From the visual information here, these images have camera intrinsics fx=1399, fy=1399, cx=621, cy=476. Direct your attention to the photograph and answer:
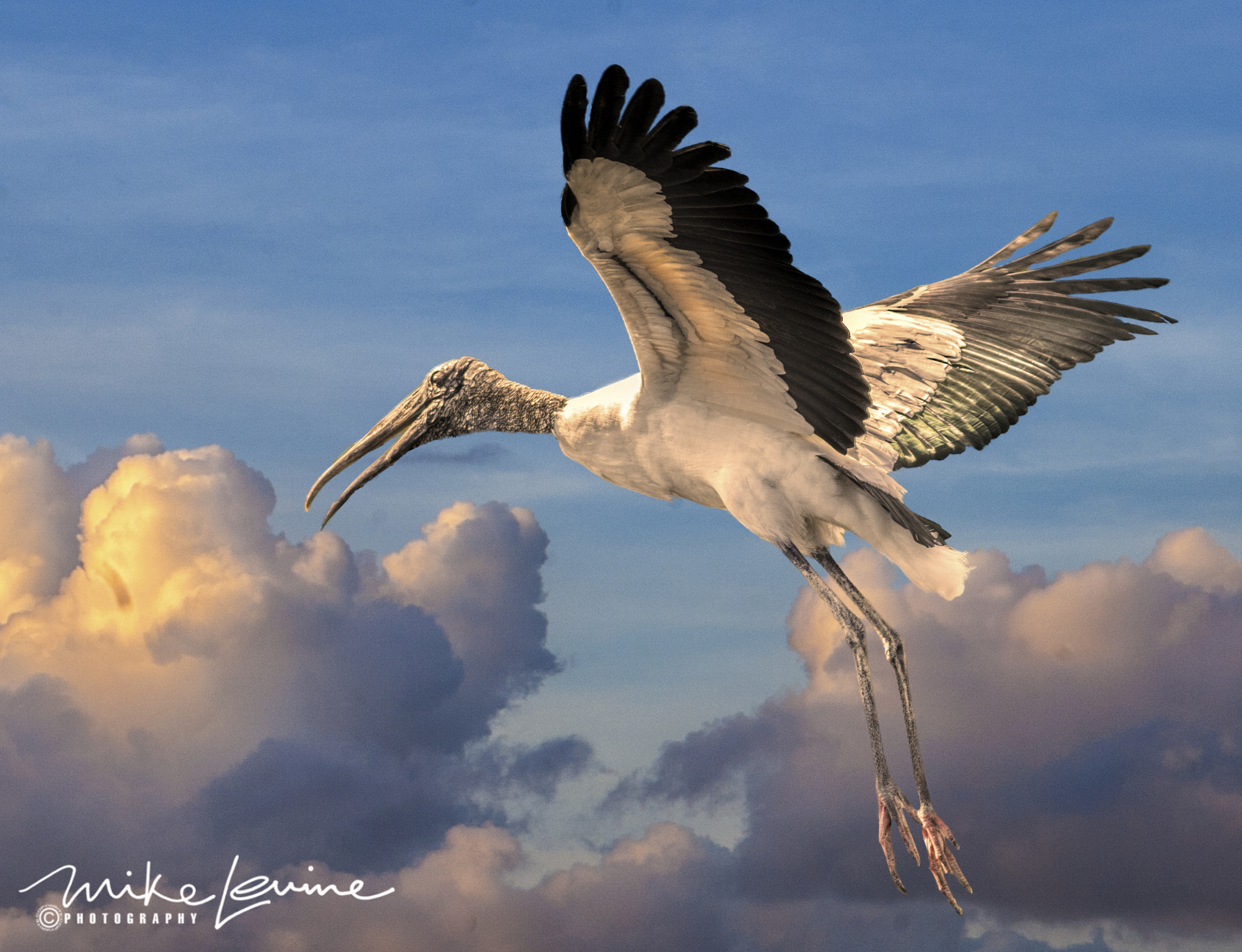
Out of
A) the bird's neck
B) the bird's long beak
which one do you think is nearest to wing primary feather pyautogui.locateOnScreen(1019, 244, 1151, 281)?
the bird's neck

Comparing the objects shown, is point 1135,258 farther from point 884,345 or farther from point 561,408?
point 561,408

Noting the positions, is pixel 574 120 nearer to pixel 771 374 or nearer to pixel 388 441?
pixel 771 374

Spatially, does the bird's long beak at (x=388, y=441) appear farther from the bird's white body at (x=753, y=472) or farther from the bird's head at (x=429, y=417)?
the bird's white body at (x=753, y=472)

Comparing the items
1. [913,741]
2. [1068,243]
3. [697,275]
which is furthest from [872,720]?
[1068,243]

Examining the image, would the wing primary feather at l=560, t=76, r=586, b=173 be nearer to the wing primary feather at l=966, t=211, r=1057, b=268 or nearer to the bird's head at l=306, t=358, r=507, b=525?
the bird's head at l=306, t=358, r=507, b=525

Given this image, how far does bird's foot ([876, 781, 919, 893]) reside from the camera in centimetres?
686

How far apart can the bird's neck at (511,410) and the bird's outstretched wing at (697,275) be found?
84 cm

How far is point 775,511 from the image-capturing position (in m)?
7.04

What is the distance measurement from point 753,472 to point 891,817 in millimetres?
1835

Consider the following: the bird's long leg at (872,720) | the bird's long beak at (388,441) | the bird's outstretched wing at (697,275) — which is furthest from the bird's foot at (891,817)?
the bird's long beak at (388,441)

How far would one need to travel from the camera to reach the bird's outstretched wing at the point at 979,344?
26.3ft

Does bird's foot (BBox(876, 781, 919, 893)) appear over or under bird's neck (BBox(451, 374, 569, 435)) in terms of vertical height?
under

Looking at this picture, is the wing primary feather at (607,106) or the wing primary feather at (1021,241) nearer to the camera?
the wing primary feather at (607,106)

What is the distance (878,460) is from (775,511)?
1.00 m
